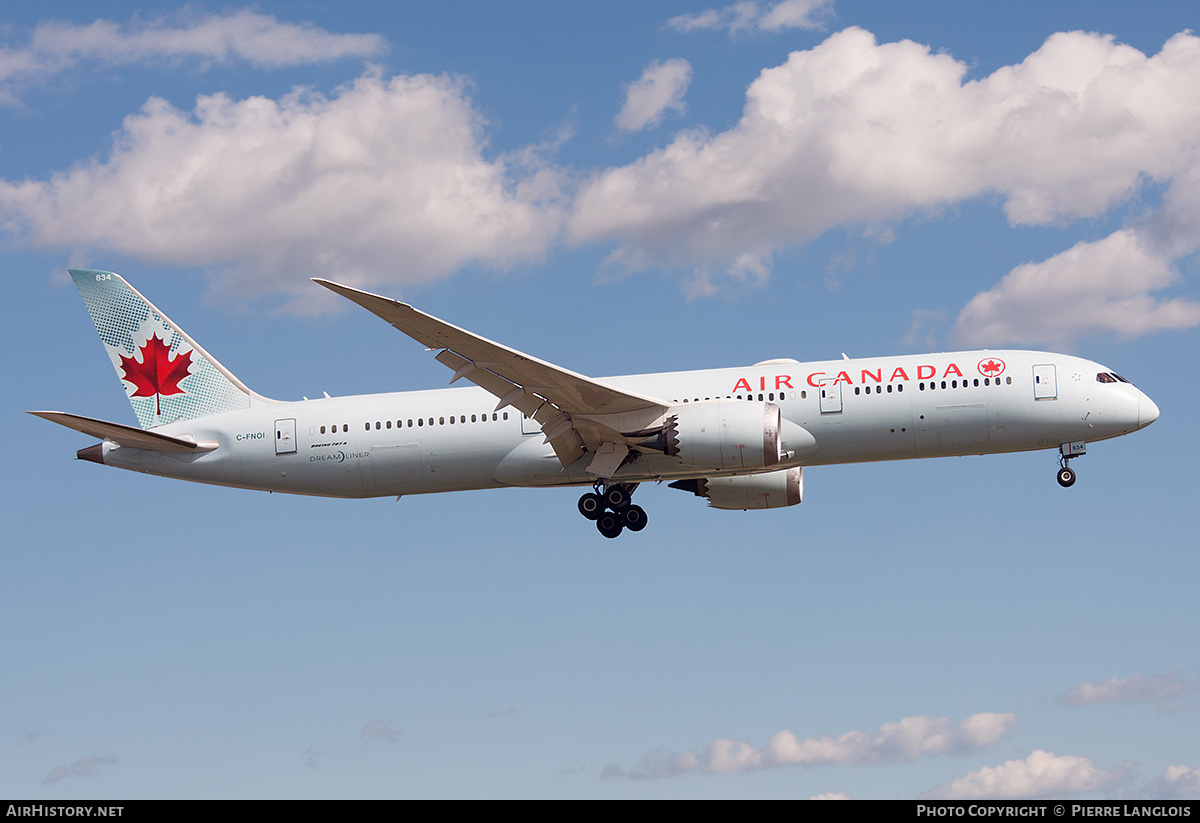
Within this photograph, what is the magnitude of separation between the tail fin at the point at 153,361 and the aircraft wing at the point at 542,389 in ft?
35.4

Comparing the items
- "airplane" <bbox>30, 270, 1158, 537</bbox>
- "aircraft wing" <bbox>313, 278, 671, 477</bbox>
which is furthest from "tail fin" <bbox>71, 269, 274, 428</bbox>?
"aircraft wing" <bbox>313, 278, 671, 477</bbox>

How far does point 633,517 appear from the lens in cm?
3797

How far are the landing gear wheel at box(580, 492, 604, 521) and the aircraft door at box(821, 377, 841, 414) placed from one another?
779 centimetres

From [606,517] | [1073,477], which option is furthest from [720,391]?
[1073,477]

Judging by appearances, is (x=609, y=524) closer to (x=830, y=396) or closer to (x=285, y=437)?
(x=830, y=396)

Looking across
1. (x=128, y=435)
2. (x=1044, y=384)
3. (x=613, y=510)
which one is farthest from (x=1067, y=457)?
(x=128, y=435)

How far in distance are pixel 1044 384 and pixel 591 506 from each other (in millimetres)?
13949

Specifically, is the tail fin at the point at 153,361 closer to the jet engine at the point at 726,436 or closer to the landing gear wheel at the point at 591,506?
the landing gear wheel at the point at 591,506

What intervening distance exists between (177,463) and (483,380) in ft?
39.4

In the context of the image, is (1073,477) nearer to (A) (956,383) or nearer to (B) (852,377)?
(A) (956,383)

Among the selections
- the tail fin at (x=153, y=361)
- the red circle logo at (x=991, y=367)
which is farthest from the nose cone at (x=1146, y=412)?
the tail fin at (x=153, y=361)
